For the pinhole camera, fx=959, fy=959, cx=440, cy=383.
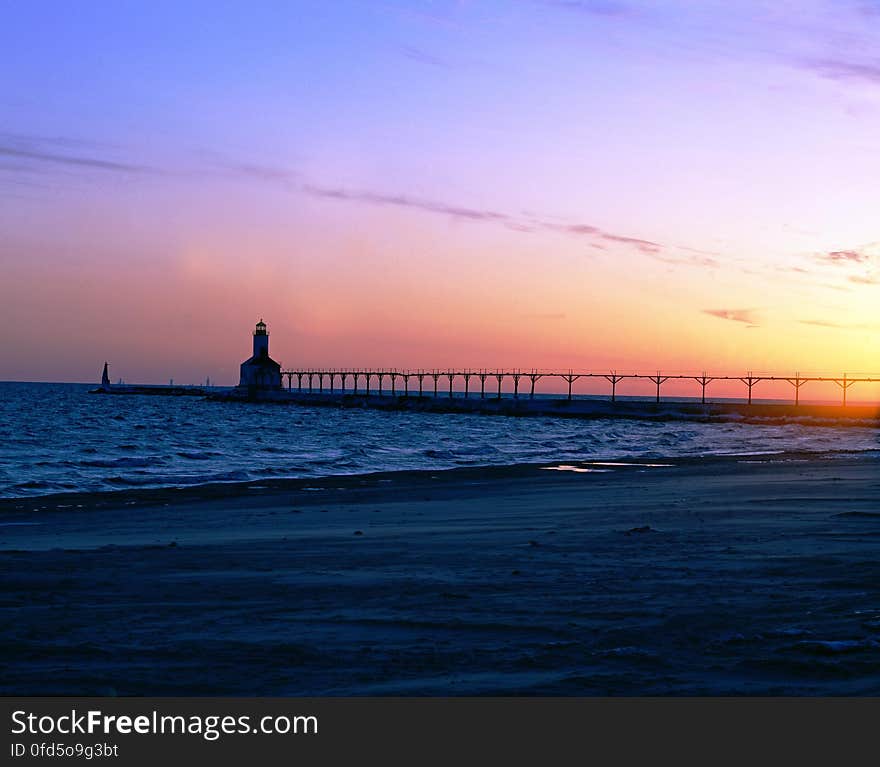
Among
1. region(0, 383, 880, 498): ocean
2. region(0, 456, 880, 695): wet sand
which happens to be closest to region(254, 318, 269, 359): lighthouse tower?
region(0, 383, 880, 498): ocean

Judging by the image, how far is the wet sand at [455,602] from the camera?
589cm

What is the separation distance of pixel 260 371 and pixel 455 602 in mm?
147669

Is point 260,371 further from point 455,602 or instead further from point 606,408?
point 455,602

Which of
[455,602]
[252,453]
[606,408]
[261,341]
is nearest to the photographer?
[455,602]

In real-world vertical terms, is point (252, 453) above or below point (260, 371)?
below

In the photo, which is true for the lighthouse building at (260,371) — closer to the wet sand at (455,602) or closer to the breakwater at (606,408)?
the breakwater at (606,408)

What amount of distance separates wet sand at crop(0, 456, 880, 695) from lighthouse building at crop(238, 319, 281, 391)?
137m

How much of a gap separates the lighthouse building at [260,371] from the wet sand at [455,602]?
450 feet

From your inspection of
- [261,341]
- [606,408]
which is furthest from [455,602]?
[261,341]

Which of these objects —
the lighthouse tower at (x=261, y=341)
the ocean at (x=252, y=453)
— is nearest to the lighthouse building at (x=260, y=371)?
the lighthouse tower at (x=261, y=341)

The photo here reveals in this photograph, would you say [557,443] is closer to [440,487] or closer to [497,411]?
[440,487]

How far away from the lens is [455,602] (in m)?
8.08

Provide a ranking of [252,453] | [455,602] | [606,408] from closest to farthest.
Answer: [455,602]
[252,453]
[606,408]

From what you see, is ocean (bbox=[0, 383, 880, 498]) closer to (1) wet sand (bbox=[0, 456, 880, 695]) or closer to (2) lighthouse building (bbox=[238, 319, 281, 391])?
(1) wet sand (bbox=[0, 456, 880, 695])
